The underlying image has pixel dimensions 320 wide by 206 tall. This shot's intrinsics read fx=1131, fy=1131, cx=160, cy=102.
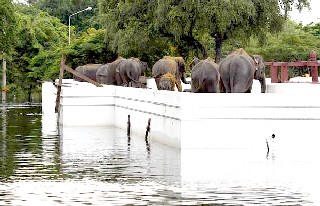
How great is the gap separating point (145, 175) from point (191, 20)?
35623 millimetres

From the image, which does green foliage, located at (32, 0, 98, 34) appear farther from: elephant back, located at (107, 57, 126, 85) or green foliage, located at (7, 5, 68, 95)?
elephant back, located at (107, 57, 126, 85)

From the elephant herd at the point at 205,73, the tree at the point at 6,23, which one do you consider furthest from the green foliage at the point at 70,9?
the elephant herd at the point at 205,73

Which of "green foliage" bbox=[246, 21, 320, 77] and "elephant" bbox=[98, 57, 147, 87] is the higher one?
"green foliage" bbox=[246, 21, 320, 77]

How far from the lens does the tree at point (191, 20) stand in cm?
5475

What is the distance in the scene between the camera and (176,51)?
202ft

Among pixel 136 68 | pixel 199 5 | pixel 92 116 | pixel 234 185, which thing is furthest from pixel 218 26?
pixel 234 185

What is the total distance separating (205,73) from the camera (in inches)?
1190

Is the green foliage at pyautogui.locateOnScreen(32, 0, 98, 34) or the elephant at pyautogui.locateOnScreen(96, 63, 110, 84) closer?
the elephant at pyautogui.locateOnScreen(96, 63, 110, 84)

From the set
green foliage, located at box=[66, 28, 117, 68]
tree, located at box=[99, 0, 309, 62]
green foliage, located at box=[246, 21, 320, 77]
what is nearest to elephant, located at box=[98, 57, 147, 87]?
tree, located at box=[99, 0, 309, 62]

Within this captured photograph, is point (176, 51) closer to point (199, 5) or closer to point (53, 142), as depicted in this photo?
point (199, 5)

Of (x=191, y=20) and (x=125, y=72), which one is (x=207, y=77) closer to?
(x=125, y=72)

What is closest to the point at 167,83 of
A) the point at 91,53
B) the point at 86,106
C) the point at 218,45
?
the point at 86,106

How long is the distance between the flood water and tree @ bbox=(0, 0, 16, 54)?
39.5m

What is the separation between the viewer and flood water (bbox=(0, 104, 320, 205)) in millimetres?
17609
